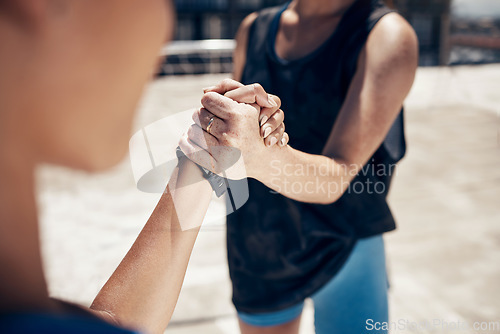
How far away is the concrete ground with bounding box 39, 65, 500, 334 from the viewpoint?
2.40 metres

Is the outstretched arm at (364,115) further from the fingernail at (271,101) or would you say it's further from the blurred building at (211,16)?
the blurred building at (211,16)

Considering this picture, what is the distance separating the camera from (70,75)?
43cm

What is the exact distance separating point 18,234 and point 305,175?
2.45ft

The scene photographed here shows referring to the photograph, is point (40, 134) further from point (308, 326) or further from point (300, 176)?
point (308, 326)

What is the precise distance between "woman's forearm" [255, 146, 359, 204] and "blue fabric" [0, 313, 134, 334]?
0.64 metres

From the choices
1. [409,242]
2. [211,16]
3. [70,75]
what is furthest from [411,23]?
[70,75]

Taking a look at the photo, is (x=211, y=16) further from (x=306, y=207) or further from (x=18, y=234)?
(x=18, y=234)

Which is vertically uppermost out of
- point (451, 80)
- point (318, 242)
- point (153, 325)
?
point (153, 325)

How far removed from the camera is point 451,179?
419cm

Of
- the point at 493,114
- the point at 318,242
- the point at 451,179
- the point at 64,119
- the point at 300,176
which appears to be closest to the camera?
the point at 64,119

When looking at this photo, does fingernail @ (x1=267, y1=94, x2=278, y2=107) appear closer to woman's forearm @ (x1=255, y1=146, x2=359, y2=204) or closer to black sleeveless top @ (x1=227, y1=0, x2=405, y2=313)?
woman's forearm @ (x1=255, y1=146, x2=359, y2=204)

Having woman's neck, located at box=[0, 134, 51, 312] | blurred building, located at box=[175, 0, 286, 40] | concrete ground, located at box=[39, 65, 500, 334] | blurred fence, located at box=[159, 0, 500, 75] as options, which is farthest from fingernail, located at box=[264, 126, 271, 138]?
blurred building, located at box=[175, 0, 286, 40]

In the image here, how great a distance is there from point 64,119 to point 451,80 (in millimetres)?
9797

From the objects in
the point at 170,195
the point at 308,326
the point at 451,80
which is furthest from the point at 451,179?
the point at 451,80
